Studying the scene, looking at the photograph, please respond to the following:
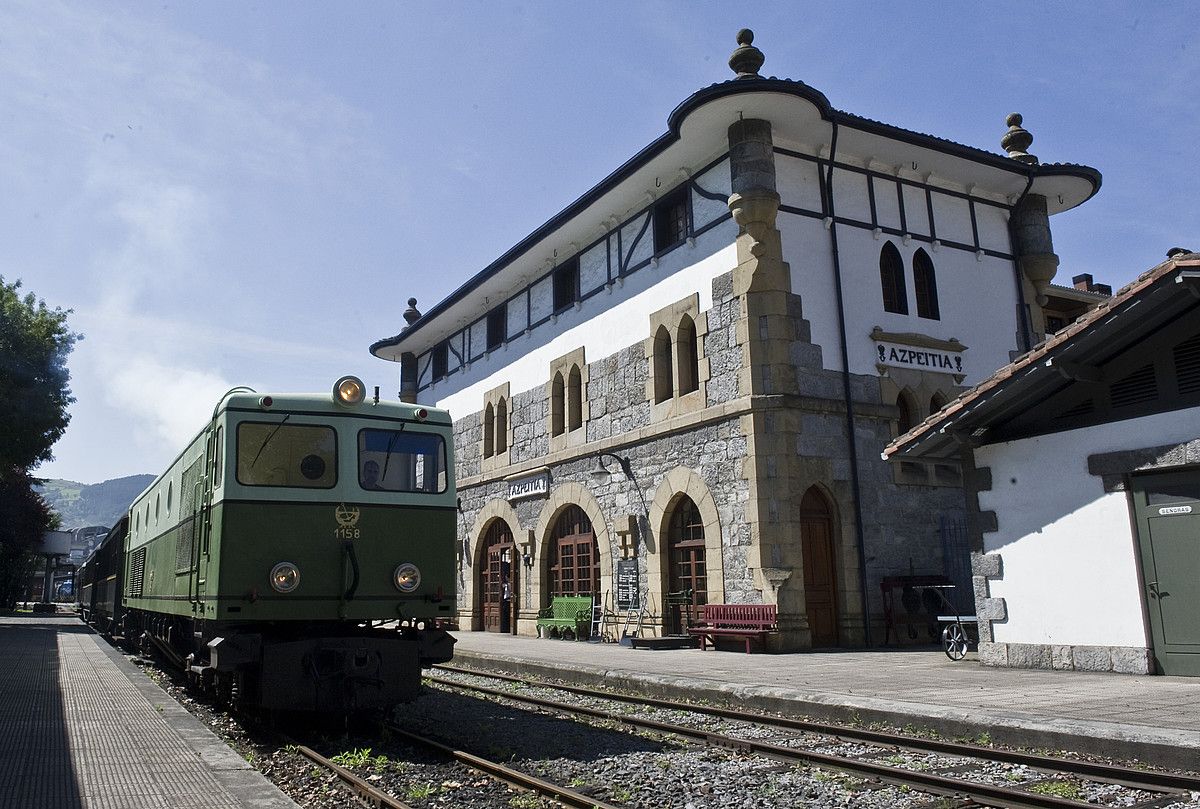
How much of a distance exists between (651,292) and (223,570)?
11370 millimetres

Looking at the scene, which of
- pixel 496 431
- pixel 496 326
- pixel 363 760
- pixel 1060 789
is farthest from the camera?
pixel 496 326

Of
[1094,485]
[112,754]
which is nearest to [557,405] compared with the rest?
[1094,485]

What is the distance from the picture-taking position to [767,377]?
1474cm

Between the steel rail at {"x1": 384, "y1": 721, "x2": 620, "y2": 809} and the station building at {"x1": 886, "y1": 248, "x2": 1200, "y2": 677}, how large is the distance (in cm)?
682

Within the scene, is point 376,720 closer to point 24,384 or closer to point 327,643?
point 327,643

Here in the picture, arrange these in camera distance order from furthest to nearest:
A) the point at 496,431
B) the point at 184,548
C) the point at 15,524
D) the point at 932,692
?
1. the point at 15,524
2. the point at 496,431
3. the point at 184,548
4. the point at 932,692

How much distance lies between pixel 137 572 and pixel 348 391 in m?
8.15

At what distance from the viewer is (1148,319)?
9.38 metres

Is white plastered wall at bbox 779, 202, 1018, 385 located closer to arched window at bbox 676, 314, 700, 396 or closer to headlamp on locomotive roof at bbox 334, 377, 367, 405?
arched window at bbox 676, 314, 700, 396

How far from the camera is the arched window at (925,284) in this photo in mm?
16938

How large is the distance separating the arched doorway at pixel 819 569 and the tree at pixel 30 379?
23.8 metres

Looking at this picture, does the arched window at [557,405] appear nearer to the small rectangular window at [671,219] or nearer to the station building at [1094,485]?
the small rectangular window at [671,219]

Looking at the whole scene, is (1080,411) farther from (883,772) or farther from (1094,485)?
(883,772)

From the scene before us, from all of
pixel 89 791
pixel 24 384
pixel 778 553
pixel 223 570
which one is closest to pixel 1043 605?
pixel 778 553
